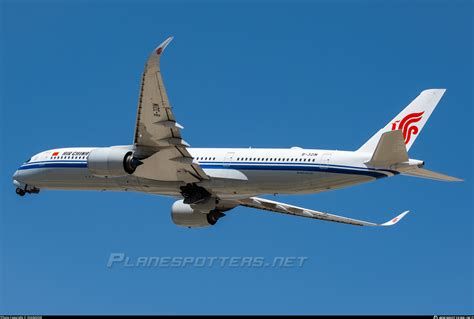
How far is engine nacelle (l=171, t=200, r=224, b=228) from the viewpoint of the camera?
61.9 meters

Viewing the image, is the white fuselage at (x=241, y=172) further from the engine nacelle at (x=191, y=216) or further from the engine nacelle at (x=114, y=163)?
the engine nacelle at (x=114, y=163)

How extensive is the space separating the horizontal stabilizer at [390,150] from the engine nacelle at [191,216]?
1254 centimetres

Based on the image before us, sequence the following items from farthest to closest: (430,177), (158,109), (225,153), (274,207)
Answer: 1. (274,207)
2. (225,153)
3. (430,177)
4. (158,109)

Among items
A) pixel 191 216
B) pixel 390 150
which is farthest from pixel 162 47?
pixel 191 216

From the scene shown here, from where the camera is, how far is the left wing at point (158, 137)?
49.1 m

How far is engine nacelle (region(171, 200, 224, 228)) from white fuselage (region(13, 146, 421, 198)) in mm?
2132

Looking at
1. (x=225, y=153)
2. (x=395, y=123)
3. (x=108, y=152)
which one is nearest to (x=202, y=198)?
(x=225, y=153)

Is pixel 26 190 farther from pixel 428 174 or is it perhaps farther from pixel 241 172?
pixel 428 174

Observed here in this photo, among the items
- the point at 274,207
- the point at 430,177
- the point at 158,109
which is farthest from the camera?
the point at 274,207

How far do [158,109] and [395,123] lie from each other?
1428cm

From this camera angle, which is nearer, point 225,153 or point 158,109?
point 158,109

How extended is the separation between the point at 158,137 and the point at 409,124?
13.8 m

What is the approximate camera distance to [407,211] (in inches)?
2468

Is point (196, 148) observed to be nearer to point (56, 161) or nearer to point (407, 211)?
point (56, 161)
